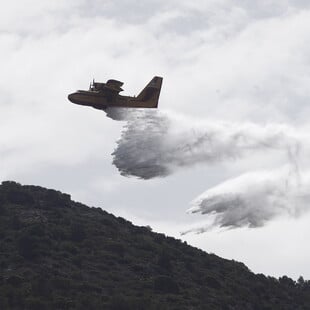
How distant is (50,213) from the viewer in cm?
13325

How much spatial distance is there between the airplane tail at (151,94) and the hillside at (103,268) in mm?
19793

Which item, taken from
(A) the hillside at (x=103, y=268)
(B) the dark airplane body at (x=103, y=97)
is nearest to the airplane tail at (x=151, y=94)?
(B) the dark airplane body at (x=103, y=97)

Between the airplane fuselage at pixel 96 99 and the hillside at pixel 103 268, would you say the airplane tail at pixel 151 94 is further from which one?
the hillside at pixel 103 268

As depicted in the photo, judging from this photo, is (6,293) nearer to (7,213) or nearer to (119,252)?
(119,252)

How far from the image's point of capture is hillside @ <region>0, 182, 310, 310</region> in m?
90.1

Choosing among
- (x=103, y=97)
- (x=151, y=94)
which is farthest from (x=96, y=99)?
(x=151, y=94)

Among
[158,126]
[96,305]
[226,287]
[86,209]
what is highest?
[86,209]

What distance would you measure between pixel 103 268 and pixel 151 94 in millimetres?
29742

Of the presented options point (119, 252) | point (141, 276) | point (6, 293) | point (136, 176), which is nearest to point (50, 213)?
point (119, 252)

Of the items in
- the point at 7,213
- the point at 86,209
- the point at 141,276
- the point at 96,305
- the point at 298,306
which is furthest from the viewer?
the point at 86,209

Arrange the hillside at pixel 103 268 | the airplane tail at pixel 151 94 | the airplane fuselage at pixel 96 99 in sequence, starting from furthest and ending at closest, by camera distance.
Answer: the hillside at pixel 103 268 → the airplane tail at pixel 151 94 → the airplane fuselage at pixel 96 99

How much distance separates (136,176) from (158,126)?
23.1 ft

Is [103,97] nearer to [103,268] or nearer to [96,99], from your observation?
[96,99]

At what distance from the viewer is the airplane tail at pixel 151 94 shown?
3295 inches
